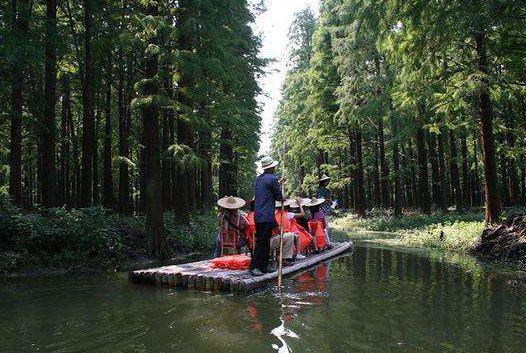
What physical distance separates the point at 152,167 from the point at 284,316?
27.6 feet

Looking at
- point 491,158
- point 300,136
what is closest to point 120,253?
point 491,158

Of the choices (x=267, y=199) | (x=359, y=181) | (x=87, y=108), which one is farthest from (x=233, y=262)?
(x=359, y=181)

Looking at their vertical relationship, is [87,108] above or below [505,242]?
above

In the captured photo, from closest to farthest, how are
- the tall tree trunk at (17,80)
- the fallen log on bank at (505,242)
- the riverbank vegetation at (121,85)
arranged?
the fallen log on bank at (505,242), the riverbank vegetation at (121,85), the tall tree trunk at (17,80)

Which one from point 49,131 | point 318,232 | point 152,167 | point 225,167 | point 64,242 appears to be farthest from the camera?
point 225,167

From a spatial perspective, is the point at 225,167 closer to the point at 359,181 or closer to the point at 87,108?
the point at 359,181

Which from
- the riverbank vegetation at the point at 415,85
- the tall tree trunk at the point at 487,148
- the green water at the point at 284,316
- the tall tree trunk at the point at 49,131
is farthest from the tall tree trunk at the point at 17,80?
the tall tree trunk at the point at 487,148

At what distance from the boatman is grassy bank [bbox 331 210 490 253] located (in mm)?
7861

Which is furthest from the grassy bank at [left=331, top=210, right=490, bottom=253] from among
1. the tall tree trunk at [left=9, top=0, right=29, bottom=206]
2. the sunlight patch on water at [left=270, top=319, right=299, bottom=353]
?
the tall tree trunk at [left=9, top=0, right=29, bottom=206]

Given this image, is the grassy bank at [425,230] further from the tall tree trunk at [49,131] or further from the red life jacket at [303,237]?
the tall tree trunk at [49,131]

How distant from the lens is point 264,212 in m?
9.25

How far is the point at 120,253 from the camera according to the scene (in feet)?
44.0

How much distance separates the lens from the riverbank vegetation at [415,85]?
12.8 m

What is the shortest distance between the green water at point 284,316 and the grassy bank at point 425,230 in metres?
5.44
